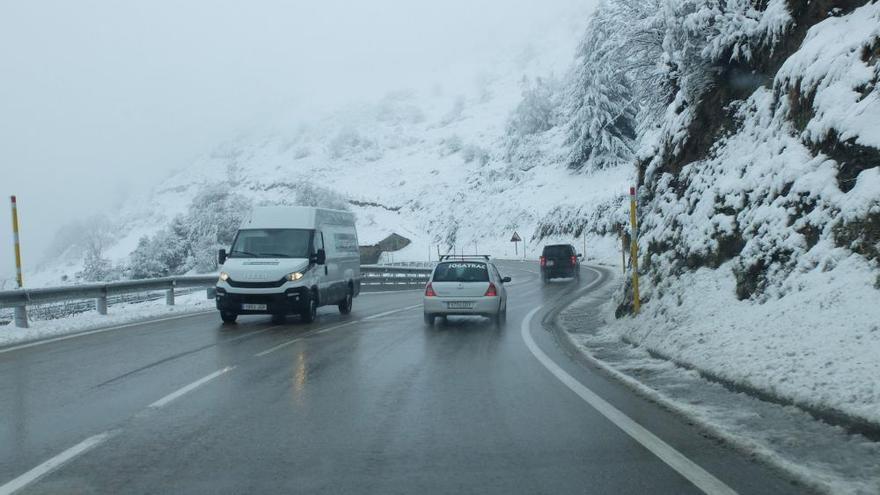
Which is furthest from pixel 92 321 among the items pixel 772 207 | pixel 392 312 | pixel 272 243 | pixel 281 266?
pixel 772 207

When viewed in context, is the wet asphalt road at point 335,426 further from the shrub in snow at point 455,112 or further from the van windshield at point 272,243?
the shrub in snow at point 455,112

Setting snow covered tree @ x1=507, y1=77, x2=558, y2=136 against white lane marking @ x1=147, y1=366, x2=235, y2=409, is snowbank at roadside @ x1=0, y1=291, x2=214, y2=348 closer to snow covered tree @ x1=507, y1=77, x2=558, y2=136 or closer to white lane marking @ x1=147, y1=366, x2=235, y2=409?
white lane marking @ x1=147, y1=366, x2=235, y2=409

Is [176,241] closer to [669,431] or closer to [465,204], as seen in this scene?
[465,204]

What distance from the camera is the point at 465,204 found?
96.4 metres

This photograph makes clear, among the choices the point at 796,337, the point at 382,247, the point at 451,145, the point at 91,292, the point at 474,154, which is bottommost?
the point at 796,337

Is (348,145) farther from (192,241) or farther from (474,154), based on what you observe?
(192,241)

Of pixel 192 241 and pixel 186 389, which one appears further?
pixel 192 241

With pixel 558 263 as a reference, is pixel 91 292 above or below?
below

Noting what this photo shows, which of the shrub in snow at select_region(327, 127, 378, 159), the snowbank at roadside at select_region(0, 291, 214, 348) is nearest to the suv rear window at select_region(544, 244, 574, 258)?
the snowbank at roadside at select_region(0, 291, 214, 348)

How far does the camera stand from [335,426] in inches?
261

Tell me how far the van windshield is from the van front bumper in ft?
3.40

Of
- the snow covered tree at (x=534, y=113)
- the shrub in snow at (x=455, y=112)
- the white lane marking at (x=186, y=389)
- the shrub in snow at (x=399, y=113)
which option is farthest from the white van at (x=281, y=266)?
the shrub in snow at (x=399, y=113)

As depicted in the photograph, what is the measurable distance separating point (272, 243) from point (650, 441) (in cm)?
1299

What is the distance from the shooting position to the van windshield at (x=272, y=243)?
17.3 metres
